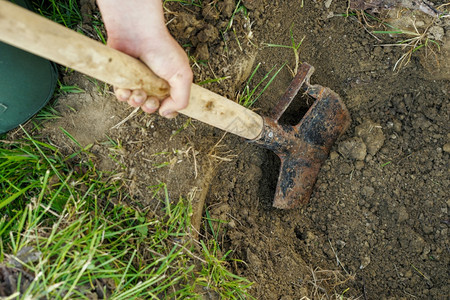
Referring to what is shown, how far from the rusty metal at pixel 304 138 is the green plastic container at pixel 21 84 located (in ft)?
3.52

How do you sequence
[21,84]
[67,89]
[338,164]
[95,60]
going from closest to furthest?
[95,60]
[21,84]
[67,89]
[338,164]

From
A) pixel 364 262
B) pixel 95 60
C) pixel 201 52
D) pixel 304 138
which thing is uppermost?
pixel 95 60

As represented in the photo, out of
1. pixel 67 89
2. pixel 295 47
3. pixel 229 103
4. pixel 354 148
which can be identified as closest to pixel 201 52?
pixel 229 103

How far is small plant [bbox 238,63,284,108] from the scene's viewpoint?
2.26 m

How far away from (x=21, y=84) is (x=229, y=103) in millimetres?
912

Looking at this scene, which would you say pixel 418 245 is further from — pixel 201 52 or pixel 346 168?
pixel 201 52

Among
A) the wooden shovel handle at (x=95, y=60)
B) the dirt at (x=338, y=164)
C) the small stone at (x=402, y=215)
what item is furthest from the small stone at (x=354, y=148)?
the wooden shovel handle at (x=95, y=60)

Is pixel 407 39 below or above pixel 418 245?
above

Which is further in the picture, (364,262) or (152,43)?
(364,262)

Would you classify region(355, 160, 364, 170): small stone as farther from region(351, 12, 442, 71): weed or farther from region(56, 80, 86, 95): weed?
region(56, 80, 86, 95): weed

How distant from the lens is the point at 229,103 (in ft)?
6.12

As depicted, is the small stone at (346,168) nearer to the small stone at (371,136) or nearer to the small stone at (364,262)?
the small stone at (371,136)

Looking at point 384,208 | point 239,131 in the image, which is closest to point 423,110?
point 384,208

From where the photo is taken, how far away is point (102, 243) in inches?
72.0
